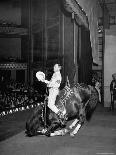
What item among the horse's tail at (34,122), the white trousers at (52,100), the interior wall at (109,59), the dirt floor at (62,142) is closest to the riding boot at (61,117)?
the white trousers at (52,100)

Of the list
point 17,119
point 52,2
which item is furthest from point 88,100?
point 52,2

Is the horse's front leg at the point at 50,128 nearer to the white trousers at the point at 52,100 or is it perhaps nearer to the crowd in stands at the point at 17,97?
the white trousers at the point at 52,100

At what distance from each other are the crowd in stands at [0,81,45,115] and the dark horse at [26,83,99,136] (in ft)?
19.1

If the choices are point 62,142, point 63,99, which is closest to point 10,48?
point 63,99

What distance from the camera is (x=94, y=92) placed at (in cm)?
934

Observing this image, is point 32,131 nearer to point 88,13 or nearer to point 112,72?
point 88,13

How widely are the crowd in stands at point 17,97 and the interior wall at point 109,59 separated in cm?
359

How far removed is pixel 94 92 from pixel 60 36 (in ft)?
28.5

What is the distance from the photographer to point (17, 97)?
633 inches

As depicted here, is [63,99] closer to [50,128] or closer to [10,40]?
[50,128]

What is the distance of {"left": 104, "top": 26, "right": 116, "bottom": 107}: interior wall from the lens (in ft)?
52.3

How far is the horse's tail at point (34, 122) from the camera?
8484 millimetres

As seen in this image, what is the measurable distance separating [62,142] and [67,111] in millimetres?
1157

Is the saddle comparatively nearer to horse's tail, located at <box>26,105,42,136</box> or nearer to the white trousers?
the white trousers
